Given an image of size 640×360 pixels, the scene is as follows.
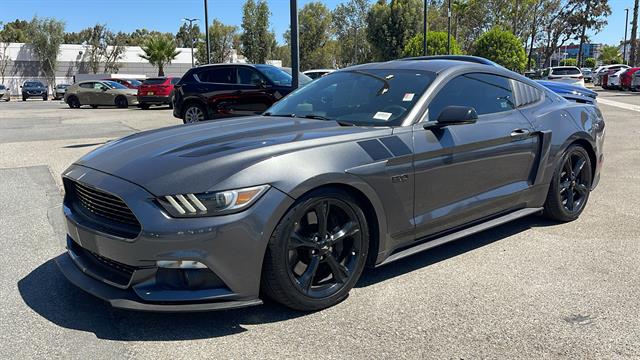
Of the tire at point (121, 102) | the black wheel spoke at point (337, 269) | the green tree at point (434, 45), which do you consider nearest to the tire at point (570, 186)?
the black wheel spoke at point (337, 269)

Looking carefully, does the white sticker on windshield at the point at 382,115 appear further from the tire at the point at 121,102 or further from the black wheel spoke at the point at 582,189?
the tire at the point at 121,102

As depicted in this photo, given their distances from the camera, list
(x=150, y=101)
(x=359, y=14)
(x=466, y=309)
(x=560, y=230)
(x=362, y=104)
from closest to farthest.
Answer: (x=466, y=309)
(x=362, y=104)
(x=560, y=230)
(x=150, y=101)
(x=359, y=14)

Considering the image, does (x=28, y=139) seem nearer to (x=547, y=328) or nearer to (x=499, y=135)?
(x=499, y=135)

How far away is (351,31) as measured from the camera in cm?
8000

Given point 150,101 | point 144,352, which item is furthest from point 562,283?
point 150,101

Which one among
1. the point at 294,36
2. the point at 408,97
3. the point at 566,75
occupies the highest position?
the point at 294,36

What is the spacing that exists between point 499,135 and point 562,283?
1.23m

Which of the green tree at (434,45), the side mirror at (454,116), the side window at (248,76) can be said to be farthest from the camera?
the green tree at (434,45)

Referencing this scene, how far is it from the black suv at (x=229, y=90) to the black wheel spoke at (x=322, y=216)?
8.70 m

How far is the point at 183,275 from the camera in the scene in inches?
113

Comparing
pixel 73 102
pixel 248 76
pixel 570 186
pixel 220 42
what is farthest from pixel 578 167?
pixel 220 42

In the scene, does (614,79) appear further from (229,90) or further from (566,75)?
(229,90)

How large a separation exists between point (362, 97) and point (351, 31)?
78.9 meters

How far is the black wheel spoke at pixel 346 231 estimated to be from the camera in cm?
330
